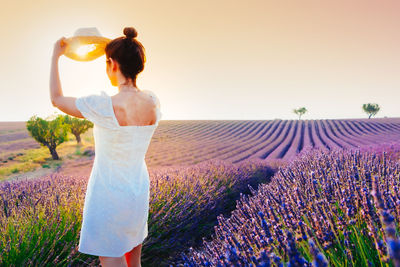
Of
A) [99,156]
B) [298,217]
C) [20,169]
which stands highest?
[99,156]

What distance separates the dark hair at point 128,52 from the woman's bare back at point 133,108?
130 mm

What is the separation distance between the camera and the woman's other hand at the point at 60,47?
128cm

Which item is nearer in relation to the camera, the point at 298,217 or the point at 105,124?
the point at 105,124

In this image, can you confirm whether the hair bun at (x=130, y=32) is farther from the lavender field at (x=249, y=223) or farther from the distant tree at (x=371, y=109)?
the distant tree at (x=371, y=109)

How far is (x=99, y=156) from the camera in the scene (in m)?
1.25

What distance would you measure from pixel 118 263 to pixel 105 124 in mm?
682

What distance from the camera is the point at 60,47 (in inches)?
51.3

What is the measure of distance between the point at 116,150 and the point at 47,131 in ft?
54.4

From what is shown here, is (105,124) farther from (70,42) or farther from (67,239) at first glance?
(67,239)

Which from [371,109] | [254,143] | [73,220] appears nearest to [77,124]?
[254,143]

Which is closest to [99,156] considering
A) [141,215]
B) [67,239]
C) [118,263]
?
[141,215]

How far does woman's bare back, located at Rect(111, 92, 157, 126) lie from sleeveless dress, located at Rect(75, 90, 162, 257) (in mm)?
33

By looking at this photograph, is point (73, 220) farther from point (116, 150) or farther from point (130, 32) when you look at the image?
point (130, 32)

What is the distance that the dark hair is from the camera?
4.16 feet
